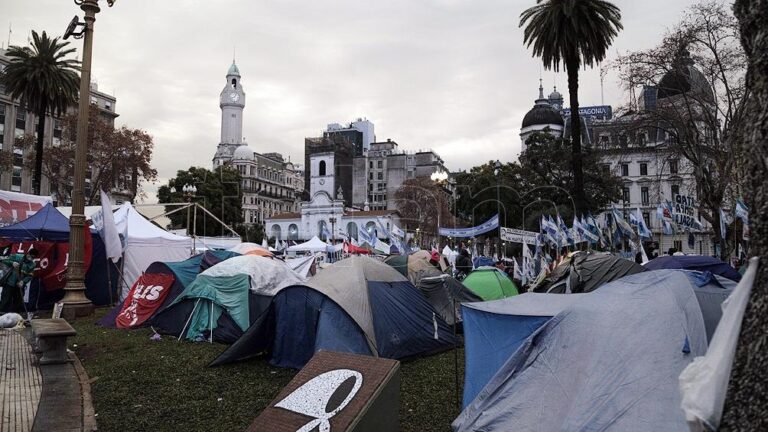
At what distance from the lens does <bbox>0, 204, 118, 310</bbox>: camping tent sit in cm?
1498

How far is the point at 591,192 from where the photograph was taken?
1497 inches

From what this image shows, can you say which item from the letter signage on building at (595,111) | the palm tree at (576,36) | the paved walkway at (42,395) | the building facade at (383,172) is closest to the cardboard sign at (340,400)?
the paved walkway at (42,395)

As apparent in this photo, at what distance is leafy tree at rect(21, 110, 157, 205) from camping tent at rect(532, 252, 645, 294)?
3238 cm

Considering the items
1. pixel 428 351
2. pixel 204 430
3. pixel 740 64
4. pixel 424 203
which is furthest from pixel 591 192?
pixel 204 430

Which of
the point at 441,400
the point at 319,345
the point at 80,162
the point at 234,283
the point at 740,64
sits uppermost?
the point at 740,64

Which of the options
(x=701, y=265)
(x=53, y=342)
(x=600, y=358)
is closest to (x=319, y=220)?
(x=53, y=342)

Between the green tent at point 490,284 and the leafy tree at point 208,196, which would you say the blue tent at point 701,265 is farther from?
the leafy tree at point 208,196

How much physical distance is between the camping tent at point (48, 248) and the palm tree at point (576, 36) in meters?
18.3

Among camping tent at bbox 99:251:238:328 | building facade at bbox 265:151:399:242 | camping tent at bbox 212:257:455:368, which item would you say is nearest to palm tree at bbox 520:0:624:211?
camping tent at bbox 212:257:455:368

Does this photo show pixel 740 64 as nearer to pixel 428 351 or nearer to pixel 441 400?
pixel 428 351

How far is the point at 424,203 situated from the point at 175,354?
181ft

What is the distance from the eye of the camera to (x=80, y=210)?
13.5 metres

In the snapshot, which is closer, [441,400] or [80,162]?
[441,400]

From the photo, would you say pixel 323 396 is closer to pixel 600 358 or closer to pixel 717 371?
pixel 600 358
